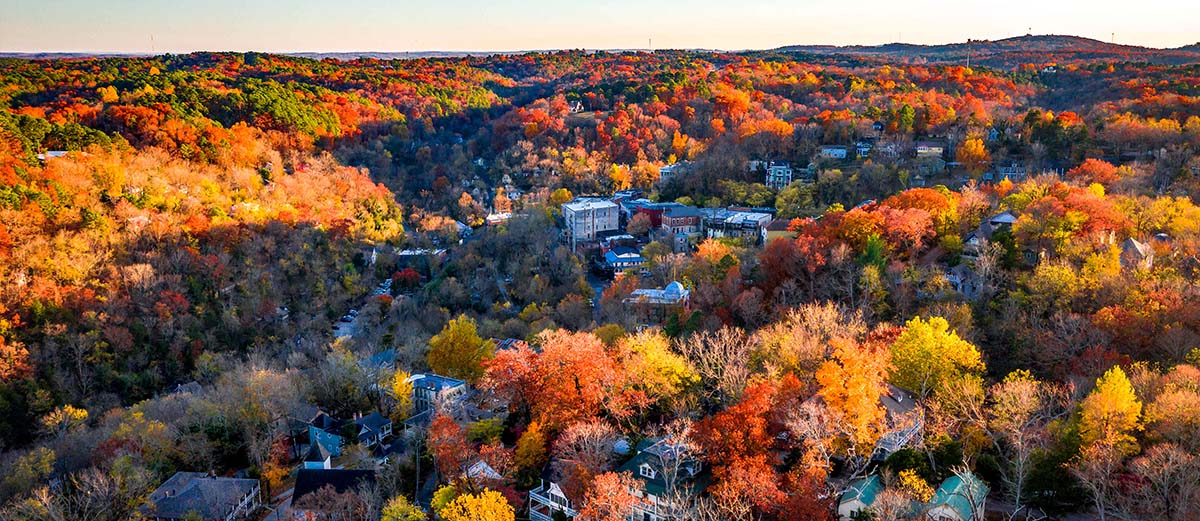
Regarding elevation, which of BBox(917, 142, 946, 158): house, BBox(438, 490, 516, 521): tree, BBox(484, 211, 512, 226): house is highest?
BBox(917, 142, 946, 158): house

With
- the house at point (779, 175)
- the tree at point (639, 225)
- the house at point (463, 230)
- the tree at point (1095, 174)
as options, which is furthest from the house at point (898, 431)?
the house at point (463, 230)

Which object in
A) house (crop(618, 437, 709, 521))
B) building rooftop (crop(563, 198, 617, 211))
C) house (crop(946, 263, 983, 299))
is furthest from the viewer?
building rooftop (crop(563, 198, 617, 211))

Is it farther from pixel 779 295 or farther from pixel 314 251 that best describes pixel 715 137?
pixel 779 295

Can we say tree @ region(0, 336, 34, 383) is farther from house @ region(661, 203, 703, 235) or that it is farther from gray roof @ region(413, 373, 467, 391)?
house @ region(661, 203, 703, 235)

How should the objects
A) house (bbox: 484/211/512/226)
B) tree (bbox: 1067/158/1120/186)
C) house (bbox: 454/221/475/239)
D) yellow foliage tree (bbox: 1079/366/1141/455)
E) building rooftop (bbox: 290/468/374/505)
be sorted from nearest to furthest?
yellow foliage tree (bbox: 1079/366/1141/455) < building rooftop (bbox: 290/468/374/505) < tree (bbox: 1067/158/1120/186) < house (bbox: 484/211/512/226) < house (bbox: 454/221/475/239)

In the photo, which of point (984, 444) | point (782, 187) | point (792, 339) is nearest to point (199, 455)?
point (792, 339)

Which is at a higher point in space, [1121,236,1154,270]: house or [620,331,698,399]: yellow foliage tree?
[1121,236,1154,270]: house

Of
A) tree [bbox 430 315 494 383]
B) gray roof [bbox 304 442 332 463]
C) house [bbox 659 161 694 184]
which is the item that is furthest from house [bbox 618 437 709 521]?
house [bbox 659 161 694 184]
